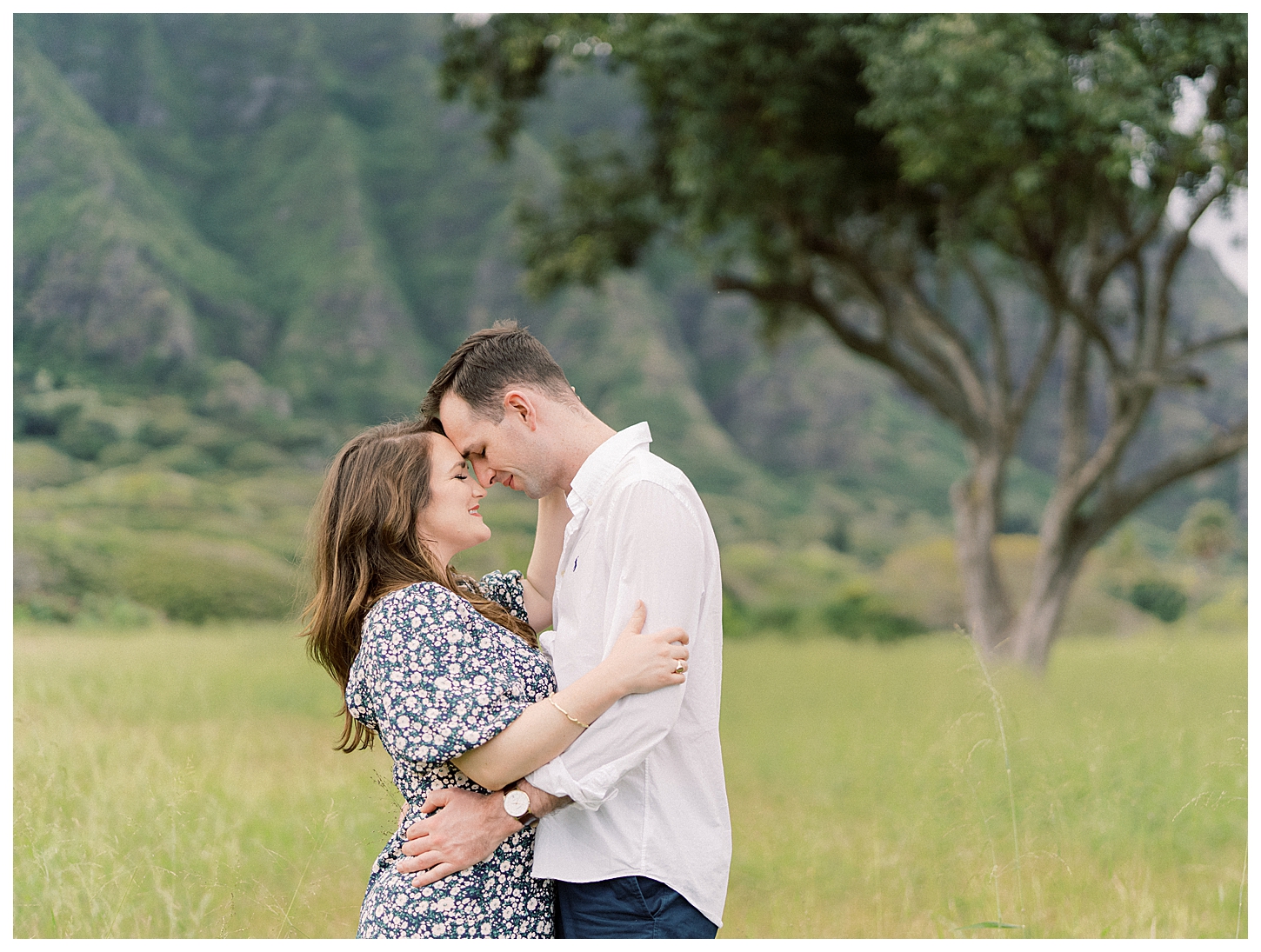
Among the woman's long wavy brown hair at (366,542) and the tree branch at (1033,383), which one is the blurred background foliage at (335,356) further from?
the woman's long wavy brown hair at (366,542)

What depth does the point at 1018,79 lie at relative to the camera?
7.22 meters

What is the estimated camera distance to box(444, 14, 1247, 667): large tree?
24.5ft

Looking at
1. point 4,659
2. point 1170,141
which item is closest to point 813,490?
point 1170,141

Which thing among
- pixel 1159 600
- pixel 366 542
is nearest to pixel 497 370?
pixel 366 542

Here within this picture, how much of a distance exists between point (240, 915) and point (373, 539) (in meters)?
2.74

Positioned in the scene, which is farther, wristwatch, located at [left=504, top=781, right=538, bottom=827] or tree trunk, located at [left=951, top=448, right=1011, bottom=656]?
tree trunk, located at [left=951, top=448, right=1011, bottom=656]

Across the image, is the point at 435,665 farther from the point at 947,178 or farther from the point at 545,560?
the point at 947,178

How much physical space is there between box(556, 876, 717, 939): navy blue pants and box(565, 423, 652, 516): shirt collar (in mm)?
839

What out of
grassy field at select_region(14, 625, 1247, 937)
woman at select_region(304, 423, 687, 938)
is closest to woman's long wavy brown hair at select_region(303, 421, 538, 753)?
woman at select_region(304, 423, 687, 938)

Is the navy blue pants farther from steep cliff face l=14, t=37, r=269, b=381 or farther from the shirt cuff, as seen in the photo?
steep cliff face l=14, t=37, r=269, b=381

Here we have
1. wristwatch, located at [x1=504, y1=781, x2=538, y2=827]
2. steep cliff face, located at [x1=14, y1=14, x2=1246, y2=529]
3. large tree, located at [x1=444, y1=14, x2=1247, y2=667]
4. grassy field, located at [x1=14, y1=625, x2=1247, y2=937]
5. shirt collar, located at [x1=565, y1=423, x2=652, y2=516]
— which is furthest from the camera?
steep cliff face, located at [x1=14, y1=14, x2=1246, y2=529]

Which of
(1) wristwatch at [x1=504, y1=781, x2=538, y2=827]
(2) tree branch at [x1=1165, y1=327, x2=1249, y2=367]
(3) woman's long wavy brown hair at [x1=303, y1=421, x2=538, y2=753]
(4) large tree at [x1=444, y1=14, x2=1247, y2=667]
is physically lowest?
(1) wristwatch at [x1=504, y1=781, x2=538, y2=827]

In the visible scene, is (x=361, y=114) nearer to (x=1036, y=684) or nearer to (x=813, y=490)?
(x=813, y=490)

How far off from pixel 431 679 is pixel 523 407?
70 centimetres
